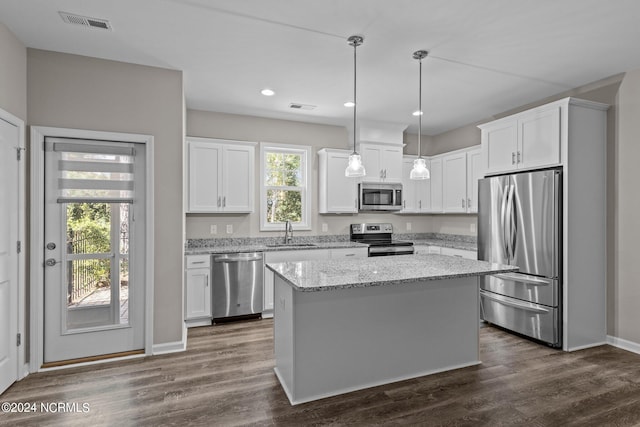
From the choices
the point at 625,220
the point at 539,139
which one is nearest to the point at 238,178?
the point at 539,139

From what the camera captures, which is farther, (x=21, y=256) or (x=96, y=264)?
(x=96, y=264)

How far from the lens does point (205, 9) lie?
7.82 ft

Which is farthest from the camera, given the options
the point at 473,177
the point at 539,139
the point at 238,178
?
the point at 473,177

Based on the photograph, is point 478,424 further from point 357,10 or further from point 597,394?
point 357,10

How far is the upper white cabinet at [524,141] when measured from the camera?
3.48 metres

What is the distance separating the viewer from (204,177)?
→ 14.6 ft

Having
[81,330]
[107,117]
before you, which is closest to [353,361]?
[81,330]

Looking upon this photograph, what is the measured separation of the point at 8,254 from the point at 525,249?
15.5 ft

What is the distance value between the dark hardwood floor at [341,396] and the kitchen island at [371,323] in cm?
12

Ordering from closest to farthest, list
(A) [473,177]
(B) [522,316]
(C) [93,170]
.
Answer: (C) [93,170] < (B) [522,316] < (A) [473,177]

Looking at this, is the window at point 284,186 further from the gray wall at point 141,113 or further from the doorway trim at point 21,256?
the doorway trim at point 21,256

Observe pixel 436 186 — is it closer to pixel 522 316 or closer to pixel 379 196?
pixel 379 196

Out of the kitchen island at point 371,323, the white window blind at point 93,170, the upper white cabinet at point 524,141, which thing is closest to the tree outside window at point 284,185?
the white window blind at point 93,170

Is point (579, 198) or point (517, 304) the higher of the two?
point (579, 198)
